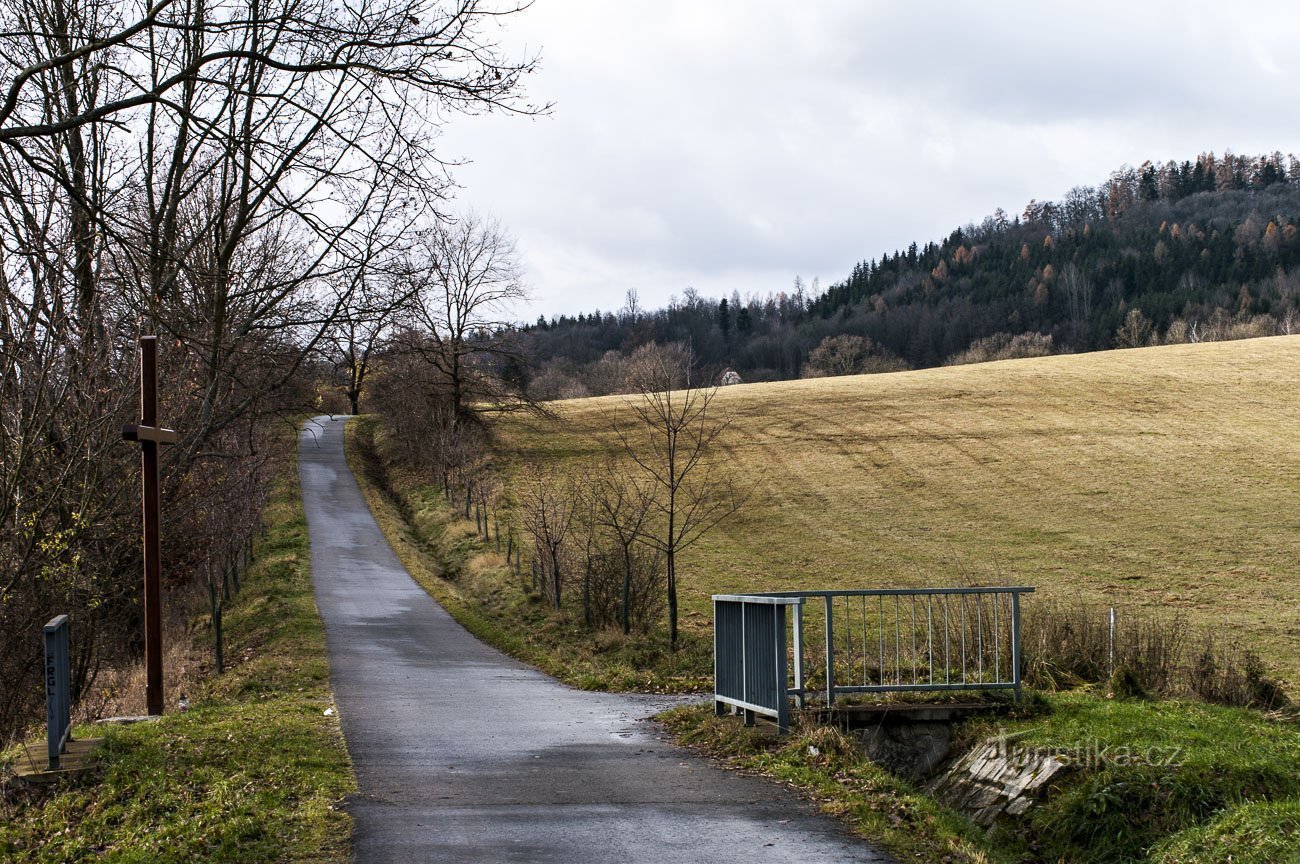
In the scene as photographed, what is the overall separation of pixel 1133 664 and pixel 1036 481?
27762mm

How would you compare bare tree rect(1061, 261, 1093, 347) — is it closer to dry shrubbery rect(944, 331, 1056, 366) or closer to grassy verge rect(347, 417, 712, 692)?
dry shrubbery rect(944, 331, 1056, 366)

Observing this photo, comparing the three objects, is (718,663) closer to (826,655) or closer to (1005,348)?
(826,655)

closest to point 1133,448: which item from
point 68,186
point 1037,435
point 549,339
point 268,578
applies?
point 1037,435

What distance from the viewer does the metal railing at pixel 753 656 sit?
32.0 ft

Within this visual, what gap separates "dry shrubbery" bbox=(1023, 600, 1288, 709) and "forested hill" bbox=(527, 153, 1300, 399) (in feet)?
266

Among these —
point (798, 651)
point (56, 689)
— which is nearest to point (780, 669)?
point (798, 651)

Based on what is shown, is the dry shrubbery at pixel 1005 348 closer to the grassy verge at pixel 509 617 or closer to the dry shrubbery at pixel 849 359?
the dry shrubbery at pixel 849 359

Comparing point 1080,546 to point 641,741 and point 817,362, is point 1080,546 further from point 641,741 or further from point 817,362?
point 817,362

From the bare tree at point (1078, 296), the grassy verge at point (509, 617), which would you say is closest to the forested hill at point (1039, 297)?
the bare tree at point (1078, 296)

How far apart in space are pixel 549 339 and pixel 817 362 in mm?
37332

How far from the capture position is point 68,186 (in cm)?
888

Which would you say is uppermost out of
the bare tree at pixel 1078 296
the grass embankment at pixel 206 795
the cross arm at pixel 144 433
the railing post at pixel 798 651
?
the bare tree at pixel 1078 296

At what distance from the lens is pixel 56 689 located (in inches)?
341

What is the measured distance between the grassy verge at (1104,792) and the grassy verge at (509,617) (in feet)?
19.2
